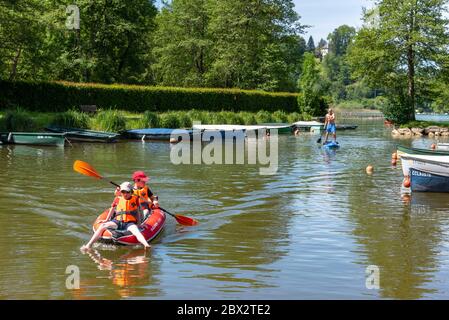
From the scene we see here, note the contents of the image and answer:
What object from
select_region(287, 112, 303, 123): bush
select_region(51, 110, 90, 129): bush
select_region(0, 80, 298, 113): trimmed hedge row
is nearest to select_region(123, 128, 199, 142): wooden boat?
select_region(51, 110, 90, 129): bush

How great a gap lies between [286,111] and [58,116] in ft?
97.3

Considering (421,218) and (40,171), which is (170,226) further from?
(40,171)

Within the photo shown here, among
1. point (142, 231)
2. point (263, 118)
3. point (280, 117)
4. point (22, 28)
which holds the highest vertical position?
point (22, 28)

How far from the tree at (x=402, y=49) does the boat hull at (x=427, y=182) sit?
36316 millimetres

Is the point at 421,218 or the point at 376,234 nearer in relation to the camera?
the point at 376,234

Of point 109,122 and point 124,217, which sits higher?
point 109,122

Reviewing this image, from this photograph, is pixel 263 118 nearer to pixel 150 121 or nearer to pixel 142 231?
pixel 150 121

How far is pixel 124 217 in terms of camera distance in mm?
11383

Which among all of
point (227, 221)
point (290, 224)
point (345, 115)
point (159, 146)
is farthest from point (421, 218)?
point (345, 115)

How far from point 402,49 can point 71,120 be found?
32.1 m

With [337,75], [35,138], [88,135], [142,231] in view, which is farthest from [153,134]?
[337,75]

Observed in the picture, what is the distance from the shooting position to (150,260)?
1054cm

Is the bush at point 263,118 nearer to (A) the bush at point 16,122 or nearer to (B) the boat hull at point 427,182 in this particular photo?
(A) the bush at point 16,122
